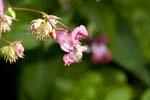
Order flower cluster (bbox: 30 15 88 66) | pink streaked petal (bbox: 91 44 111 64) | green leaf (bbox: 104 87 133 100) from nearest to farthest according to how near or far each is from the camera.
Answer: flower cluster (bbox: 30 15 88 66), green leaf (bbox: 104 87 133 100), pink streaked petal (bbox: 91 44 111 64)

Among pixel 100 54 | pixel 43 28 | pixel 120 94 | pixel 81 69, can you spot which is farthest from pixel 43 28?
pixel 100 54

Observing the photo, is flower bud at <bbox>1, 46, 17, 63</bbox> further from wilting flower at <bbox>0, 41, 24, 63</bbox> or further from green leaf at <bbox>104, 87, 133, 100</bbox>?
green leaf at <bbox>104, 87, 133, 100</bbox>

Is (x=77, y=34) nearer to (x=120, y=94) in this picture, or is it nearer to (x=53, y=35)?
(x=53, y=35)

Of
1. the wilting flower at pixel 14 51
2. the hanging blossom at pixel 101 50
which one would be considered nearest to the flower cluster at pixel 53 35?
the wilting flower at pixel 14 51

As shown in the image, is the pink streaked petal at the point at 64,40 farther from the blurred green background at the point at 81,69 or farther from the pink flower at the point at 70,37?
the blurred green background at the point at 81,69

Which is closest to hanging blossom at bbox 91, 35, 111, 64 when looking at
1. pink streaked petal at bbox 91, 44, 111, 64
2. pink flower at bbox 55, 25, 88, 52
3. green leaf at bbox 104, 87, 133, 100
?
pink streaked petal at bbox 91, 44, 111, 64

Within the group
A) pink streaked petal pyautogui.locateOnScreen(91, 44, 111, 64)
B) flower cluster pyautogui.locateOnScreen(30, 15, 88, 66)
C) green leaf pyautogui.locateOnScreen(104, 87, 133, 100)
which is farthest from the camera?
pink streaked petal pyautogui.locateOnScreen(91, 44, 111, 64)
